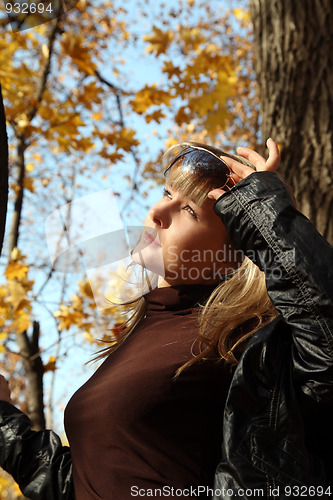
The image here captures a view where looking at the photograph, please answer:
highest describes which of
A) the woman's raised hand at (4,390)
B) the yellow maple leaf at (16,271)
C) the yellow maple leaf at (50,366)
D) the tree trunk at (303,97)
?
the tree trunk at (303,97)

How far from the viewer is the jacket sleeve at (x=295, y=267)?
109cm

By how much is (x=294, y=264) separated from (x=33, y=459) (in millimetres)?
1209

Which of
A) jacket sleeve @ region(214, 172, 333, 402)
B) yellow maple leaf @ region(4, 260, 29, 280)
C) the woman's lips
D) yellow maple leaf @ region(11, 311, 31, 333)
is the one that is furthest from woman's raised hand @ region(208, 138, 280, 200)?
yellow maple leaf @ region(11, 311, 31, 333)

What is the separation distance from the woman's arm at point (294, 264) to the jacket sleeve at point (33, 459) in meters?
0.95

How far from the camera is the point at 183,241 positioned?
4.85ft

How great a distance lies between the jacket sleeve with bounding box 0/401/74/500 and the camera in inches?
64.9

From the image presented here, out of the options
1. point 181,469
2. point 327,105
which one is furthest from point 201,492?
point 327,105

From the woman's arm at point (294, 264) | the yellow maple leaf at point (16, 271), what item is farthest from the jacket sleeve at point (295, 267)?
the yellow maple leaf at point (16, 271)

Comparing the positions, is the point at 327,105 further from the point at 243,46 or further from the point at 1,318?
the point at 243,46

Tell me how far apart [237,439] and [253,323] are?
0.40m

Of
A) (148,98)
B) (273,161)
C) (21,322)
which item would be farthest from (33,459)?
(148,98)

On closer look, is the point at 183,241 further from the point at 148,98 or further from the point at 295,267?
the point at 148,98

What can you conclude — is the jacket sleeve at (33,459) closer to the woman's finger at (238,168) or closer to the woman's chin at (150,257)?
the woman's chin at (150,257)

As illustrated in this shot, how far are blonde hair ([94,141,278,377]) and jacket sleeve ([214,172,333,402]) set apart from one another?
218 mm
